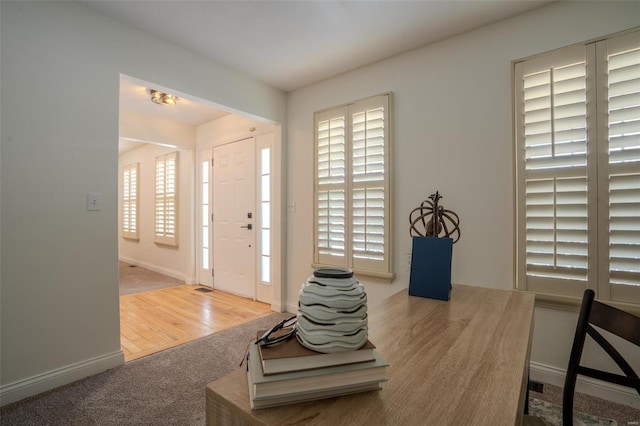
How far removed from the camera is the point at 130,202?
629 centimetres

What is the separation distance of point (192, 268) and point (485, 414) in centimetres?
470

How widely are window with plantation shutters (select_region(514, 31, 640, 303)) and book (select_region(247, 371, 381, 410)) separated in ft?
6.18

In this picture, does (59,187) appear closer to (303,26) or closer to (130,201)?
(303,26)

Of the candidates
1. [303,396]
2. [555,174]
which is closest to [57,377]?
[303,396]

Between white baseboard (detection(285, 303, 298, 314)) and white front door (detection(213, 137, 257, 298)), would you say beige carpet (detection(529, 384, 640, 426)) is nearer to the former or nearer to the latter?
white baseboard (detection(285, 303, 298, 314))

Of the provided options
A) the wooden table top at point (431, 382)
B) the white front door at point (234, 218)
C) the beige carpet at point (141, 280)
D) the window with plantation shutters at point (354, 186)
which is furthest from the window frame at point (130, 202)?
the wooden table top at point (431, 382)

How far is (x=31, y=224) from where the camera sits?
1.83 meters

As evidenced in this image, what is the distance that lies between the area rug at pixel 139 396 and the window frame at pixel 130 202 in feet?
14.9

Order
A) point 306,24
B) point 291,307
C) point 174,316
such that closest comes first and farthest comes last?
point 306,24
point 174,316
point 291,307

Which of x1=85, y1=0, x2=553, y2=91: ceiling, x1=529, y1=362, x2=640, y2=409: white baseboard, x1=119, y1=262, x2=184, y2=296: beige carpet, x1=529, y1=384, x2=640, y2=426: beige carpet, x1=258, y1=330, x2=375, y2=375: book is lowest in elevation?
x1=529, y1=384, x2=640, y2=426: beige carpet

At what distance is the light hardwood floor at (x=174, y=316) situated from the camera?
2.63 meters

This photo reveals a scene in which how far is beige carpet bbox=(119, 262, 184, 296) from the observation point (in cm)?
439

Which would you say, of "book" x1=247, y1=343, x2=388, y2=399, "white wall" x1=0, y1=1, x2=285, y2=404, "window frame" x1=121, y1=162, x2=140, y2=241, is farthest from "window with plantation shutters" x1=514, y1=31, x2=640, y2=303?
"window frame" x1=121, y1=162, x2=140, y2=241

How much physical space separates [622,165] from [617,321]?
132cm
